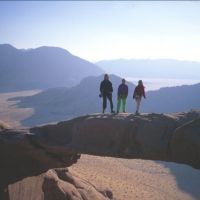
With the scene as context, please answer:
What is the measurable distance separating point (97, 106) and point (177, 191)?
45894 millimetres

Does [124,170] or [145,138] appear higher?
[145,138]

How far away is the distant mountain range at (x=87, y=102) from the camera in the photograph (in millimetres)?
68188

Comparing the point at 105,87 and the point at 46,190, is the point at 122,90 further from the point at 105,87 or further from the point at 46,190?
the point at 46,190

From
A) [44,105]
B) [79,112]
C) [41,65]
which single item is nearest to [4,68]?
[41,65]

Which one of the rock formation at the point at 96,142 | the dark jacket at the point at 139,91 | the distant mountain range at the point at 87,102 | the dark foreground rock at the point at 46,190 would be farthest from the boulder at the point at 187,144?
the distant mountain range at the point at 87,102

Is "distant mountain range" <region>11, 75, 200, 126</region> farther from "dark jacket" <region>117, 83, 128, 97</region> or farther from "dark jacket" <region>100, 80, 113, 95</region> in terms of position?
"dark jacket" <region>100, 80, 113, 95</region>

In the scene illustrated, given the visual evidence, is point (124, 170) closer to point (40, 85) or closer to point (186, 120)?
point (186, 120)

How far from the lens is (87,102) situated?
3073 inches

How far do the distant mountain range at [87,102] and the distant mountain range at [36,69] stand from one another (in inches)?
1815

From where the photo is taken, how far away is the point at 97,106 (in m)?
74.2

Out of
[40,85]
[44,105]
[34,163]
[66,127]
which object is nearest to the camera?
[66,127]

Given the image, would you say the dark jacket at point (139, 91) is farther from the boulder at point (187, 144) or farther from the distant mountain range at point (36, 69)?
the distant mountain range at point (36, 69)

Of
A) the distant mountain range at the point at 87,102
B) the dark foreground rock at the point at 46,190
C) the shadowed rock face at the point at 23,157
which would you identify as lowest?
the distant mountain range at the point at 87,102

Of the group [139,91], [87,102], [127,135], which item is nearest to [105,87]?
[139,91]
